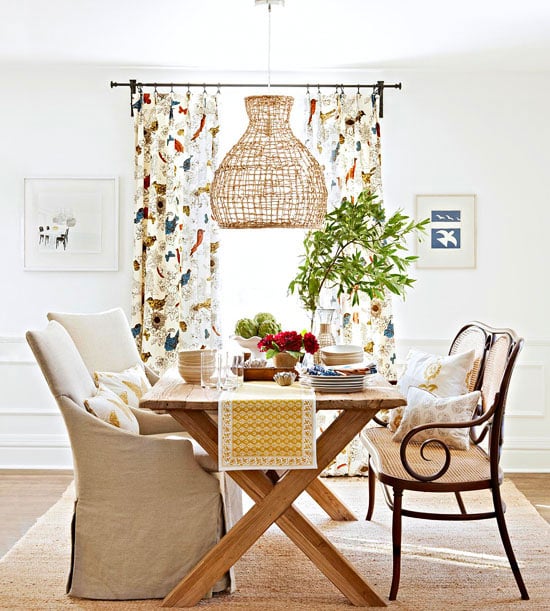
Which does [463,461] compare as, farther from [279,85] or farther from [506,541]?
[279,85]

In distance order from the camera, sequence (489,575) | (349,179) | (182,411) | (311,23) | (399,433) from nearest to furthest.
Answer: (182,411), (489,575), (399,433), (311,23), (349,179)

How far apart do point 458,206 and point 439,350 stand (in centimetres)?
97

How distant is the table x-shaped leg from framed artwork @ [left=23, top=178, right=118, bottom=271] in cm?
255

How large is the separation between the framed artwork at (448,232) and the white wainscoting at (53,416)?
1.91ft

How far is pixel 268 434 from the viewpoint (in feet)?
9.62

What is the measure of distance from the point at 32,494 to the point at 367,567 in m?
2.18

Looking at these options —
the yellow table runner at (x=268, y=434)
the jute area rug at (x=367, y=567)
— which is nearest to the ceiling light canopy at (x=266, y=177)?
the yellow table runner at (x=268, y=434)

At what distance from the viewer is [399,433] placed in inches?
144

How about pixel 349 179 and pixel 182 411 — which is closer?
pixel 182 411

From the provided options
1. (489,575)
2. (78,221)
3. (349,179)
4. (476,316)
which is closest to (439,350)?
(476,316)

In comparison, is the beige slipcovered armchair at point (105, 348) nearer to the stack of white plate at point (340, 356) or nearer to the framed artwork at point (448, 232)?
the stack of white plate at point (340, 356)

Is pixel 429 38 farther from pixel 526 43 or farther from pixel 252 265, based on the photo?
pixel 252 265

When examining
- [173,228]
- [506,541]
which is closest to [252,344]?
[506,541]

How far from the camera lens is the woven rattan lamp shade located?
342 cm
